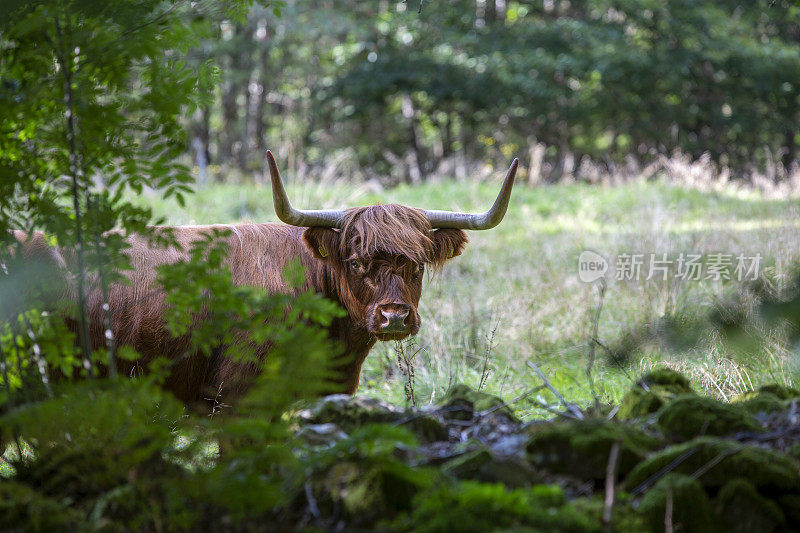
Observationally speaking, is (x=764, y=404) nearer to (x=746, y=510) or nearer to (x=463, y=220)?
(x=746, y=510)

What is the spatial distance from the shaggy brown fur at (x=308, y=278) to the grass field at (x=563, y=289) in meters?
0.61

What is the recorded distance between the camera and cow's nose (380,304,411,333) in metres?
4.16

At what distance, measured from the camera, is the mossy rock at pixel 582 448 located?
7.57ft

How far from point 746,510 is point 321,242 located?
3086 millimetres

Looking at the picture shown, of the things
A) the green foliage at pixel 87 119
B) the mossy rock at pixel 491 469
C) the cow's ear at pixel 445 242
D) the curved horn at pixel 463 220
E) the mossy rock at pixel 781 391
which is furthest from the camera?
the cow's ear at pixel 445 242

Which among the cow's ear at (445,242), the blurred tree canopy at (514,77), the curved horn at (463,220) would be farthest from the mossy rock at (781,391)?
the blurred tree canopy at (514,77)

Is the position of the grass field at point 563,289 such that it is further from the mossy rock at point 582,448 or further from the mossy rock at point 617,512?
the mossy rock at point 617,512

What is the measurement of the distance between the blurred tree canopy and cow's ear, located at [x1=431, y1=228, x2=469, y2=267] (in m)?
14.0

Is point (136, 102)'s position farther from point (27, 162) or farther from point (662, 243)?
point (662, 243)

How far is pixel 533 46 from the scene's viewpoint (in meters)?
20.0

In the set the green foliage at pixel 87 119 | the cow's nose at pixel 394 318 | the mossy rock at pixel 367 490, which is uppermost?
the green foliage at pixel 87 119

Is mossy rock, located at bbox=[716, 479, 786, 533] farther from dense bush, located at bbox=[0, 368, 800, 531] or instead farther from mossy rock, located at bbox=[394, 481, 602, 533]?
mossy rock, located at bbox=[394, 481, 602, 533]

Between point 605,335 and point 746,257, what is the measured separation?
1.98 metres

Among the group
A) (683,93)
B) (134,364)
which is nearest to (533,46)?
(683,93)
